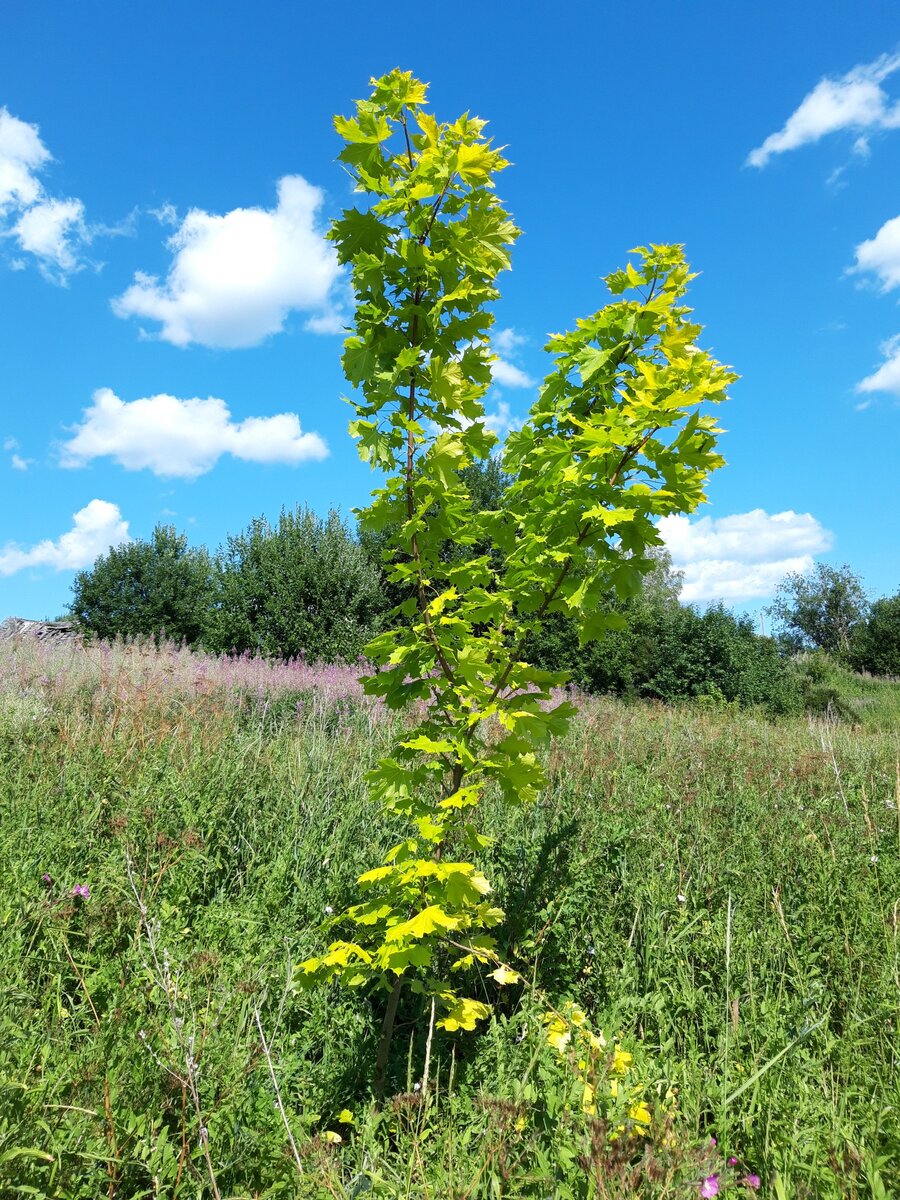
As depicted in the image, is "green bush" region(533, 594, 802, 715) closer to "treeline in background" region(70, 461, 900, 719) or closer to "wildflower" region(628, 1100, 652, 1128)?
"treeline in background" region(70, 461, 900, 719)

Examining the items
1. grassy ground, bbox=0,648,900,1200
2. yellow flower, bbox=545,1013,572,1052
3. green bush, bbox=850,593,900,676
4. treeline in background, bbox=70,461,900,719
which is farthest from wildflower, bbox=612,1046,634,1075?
green bush, bbox=850,593,900,676

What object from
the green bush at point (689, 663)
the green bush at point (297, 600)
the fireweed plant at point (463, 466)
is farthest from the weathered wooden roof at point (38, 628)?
the fireweed plant at point (463, 466)

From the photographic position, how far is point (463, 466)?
228cm

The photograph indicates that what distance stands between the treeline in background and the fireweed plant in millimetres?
5923

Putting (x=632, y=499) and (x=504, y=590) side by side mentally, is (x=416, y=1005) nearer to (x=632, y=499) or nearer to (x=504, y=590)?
(x=504, y=590)

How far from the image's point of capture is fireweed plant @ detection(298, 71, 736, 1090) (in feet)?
7.23

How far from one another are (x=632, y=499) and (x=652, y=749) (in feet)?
16.2

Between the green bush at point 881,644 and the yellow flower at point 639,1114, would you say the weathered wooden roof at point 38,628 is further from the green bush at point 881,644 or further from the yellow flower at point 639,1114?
the green bush at point 881,644

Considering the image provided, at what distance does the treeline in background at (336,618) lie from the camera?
1274 centimetres

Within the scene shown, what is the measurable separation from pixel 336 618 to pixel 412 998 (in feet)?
32.5

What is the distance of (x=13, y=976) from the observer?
8.60 ft

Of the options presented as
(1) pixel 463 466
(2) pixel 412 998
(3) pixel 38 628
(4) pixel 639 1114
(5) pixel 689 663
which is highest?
(3) pixel 38 628

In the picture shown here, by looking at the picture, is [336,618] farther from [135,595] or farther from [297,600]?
[135,595]

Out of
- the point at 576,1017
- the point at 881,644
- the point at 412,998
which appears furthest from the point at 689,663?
the point at 881,644
